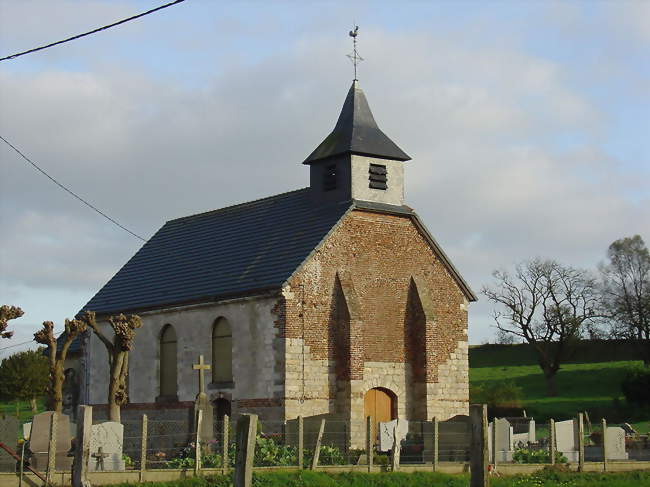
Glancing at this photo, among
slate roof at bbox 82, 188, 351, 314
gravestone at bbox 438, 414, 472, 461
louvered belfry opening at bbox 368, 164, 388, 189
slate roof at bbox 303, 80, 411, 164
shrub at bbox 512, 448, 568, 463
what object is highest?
slate roof at bbox 303, 80, 411, 164

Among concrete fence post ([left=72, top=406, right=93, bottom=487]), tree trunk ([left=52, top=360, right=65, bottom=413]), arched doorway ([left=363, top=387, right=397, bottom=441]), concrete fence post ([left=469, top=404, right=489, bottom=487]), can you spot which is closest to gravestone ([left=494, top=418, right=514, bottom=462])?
arched doorway ([left=363, top=387, right=397, bottom=441])

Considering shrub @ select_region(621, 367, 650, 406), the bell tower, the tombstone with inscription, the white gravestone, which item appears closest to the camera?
the white gravestone

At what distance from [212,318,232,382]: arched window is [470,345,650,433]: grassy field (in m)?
23.3

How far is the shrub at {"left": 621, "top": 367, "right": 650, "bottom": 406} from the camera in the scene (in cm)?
6041

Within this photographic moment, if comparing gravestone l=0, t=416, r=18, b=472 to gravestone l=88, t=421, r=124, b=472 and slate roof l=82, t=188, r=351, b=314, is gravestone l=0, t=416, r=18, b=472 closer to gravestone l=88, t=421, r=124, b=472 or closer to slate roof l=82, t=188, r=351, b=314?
gravestone l=88, t=421, r=124, b=472

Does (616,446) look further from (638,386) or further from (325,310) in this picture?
(638,386)

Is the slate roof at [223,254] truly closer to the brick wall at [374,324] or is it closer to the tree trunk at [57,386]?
Answer: the brick wall at [374,324]

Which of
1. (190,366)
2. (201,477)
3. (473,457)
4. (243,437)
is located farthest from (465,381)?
(243,437)

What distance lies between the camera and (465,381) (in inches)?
1479

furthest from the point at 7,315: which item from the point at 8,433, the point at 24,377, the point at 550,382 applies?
the point at 550,382

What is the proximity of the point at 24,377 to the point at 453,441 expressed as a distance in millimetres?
41534

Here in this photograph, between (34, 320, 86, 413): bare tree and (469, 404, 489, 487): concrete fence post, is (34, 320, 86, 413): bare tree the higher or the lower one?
the higher one

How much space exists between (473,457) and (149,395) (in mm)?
22757

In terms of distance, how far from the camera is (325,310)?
35.2 meters
